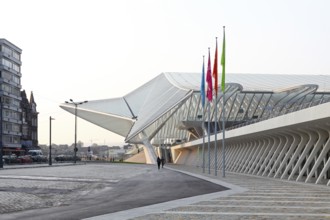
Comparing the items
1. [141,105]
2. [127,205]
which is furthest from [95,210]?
[141,105]

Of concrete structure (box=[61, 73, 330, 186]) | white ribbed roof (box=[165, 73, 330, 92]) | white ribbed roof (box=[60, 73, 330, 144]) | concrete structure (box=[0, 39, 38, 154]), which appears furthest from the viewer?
concrete structure (box=[0, 39, 38, 154])

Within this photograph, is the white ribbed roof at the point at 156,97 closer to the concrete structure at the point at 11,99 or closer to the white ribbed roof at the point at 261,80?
the white ribbed roof at the point at 261,80

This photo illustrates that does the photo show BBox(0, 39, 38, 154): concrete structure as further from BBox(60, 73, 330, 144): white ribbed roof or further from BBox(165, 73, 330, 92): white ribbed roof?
BBox(165, 73, 330, 92): white ribbed roof

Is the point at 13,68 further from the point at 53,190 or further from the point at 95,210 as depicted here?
the point at 95,210

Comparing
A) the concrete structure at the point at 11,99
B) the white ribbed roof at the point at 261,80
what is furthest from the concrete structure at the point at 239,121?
the concrete structure at the point at 11,99

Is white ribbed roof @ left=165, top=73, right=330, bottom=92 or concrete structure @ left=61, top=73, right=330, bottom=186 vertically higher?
white ribbed roof @ left=165, top=73, right=330, bottom=92

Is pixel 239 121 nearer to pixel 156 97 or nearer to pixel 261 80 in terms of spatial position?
pixel 261 80

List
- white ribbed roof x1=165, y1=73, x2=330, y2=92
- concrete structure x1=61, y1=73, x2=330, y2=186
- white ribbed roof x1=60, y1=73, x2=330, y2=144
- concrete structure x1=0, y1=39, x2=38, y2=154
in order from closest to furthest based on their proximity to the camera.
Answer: concrete structure x1=61, y1=73, x2=330, y2=186 → white ribbed roof x1=165, y1=73, x2=330, y2=92 → white ribbed roof x1=60, y1=73, x2=330, y2=144 → concrete structure x1=0, y1=39, x2=38, y2=154

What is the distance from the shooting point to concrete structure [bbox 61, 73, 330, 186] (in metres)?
30.2

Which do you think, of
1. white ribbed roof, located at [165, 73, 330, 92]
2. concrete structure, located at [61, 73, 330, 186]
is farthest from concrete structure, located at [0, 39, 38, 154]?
white ribbed roof, located at [165, 73, 330, 92]

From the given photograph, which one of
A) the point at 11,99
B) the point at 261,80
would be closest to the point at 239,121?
the point at 261,80

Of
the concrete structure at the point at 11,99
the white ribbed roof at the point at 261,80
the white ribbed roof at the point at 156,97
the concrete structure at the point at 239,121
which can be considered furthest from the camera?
the concrete structure at the point at 11,99

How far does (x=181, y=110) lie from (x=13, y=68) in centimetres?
4206

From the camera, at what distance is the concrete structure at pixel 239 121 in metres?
30.2
